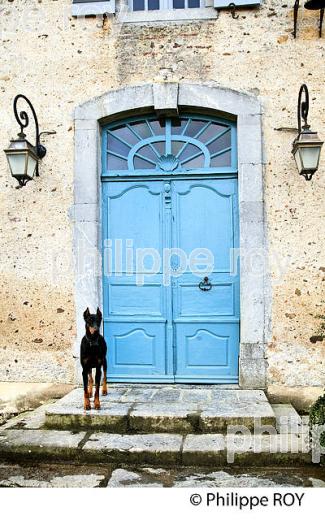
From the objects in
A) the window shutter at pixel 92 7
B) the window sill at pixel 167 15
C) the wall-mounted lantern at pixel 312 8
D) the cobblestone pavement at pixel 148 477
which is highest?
the window shutter at pixel 92 7

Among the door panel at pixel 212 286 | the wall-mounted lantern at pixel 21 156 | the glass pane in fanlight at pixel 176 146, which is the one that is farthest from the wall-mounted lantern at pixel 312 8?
the wall-mounted lantern at pixel 21 156

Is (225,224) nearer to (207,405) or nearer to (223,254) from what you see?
(223,254)

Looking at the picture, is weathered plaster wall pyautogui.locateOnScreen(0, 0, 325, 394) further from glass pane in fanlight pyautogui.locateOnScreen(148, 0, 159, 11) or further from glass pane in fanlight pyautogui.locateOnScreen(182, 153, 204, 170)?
glass pane in fanlight pyautogui.locateOnScreen(182, 153, 204, 170)

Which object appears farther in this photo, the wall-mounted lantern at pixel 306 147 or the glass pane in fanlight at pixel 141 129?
the glass pane in fanlight at pixel 141 129

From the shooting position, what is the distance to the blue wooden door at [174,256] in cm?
577

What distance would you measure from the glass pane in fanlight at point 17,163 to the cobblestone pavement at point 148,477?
9.20 feet

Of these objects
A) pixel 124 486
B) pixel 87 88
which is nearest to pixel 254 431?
pixel 124 486

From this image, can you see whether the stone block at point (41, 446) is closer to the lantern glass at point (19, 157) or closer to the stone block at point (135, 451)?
the stone block at point (135, 451)

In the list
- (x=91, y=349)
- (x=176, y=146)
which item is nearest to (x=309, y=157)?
(x=176, y=146)

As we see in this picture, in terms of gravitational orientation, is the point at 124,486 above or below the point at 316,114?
below

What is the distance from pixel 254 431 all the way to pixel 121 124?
A: 140 inches

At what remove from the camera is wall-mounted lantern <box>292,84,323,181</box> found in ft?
17.0

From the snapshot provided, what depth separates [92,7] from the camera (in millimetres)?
5898

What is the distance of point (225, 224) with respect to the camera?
229 inches
